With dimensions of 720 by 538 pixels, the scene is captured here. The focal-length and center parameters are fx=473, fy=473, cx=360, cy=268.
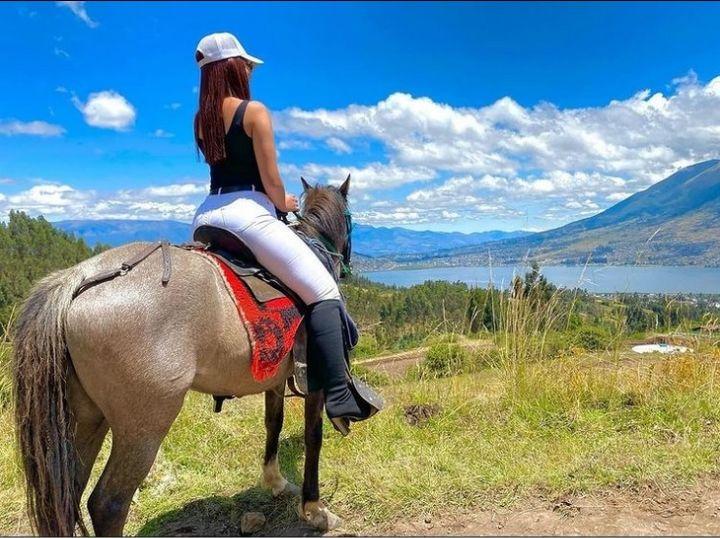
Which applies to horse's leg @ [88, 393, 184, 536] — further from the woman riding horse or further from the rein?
the rein

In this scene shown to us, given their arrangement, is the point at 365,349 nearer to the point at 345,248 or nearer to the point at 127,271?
the point at 345,248

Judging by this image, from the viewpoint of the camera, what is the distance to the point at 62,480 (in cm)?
215

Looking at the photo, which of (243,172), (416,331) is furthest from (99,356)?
(416,331)

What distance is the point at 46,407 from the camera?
2094mm

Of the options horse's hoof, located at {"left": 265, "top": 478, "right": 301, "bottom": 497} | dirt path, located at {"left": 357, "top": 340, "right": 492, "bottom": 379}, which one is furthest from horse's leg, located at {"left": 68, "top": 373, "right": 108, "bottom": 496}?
dirt path, located at {"left": 357, "top": 340, "right": 492, "bottom": 379}

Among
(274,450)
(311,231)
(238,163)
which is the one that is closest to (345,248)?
(311,231)

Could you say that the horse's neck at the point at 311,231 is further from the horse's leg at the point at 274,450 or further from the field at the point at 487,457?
the field at the point at 487,457

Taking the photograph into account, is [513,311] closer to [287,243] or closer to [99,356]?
[287,243]

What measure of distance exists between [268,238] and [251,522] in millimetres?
1904

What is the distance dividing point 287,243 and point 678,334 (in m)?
5.05

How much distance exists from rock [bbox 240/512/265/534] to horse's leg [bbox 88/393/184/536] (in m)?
1.04

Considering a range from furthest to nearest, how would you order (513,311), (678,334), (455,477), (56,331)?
(678,334) → (513,311) → (455,477) → (56,331)

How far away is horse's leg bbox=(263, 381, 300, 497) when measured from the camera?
346 cm

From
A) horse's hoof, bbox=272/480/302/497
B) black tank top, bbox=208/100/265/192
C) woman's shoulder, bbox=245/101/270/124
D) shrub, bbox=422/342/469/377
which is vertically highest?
woman's shoulder, bbox=245/101/270/124
